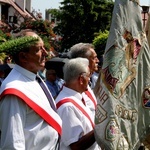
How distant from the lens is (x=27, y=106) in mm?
3988

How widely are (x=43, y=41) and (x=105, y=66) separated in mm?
736

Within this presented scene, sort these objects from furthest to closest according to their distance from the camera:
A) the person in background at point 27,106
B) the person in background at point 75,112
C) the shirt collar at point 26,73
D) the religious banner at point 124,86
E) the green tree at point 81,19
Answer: the green tree at point 81,19 → the person in background at point 75,112 → the shirt collar at point 26,73 → the religious banner at point 124,86 → the person in background at point 27,106

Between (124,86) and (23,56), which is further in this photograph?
(23,56)

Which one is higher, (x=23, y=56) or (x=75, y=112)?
(x=23, y=56)

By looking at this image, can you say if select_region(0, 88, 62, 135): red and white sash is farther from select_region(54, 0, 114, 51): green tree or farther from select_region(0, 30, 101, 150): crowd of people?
select_region(54, 0, 114, 51): green tree

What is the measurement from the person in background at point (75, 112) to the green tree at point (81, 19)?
3912cm

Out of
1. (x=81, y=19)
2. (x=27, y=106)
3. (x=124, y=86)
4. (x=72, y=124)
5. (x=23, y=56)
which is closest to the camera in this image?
(x=27, y=106)

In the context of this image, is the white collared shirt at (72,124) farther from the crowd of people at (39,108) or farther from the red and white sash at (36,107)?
the red and white sash at (36,107)

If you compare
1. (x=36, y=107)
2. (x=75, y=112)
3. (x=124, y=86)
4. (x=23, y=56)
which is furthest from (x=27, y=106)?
(x=75, y=112)

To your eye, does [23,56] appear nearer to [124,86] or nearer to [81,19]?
[124,86]

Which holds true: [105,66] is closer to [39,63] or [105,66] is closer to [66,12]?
[39,63]

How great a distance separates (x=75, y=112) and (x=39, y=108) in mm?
744

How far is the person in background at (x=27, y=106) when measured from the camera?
3877 millimetres

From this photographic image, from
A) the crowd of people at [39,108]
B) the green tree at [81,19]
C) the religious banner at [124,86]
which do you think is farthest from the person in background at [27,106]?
the green tree at [81,19]
